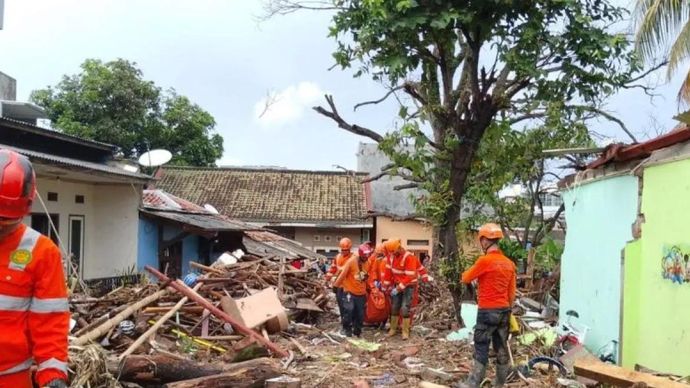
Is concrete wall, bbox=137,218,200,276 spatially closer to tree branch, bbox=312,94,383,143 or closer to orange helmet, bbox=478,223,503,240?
tree branch, bbox=312,94,383,143

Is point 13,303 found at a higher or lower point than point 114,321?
higher

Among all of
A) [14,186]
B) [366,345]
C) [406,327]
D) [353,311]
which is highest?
[14,186]

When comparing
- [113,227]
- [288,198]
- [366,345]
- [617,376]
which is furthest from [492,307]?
[288,198]

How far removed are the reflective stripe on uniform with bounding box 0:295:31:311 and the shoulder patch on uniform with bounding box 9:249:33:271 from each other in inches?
5.7

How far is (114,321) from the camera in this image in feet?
30.8

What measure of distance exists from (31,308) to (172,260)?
16406mm

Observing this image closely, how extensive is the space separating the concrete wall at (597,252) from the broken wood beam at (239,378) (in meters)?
4.37

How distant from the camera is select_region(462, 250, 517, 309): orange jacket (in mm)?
7605

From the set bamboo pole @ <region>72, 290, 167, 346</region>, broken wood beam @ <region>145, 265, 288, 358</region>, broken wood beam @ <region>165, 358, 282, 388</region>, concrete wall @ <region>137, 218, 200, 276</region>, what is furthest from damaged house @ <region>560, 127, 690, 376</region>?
concrete wall @ <region>137, 218, 200, 276</region>

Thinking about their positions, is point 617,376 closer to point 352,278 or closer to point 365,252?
point 352,278

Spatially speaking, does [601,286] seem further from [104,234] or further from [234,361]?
[104,234]

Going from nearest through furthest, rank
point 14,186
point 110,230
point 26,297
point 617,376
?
1. point 14,186
2. point 26,297
3. point 617,376
4. point 110,230

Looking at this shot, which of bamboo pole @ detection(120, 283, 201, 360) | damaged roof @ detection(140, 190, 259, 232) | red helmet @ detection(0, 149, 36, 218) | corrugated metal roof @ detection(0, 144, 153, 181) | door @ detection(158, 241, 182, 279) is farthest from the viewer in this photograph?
door @ detection(158, 241, 182, 279)

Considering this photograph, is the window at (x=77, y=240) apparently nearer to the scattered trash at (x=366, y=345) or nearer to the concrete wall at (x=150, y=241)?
the concrete wall at (x=150, y=241)
